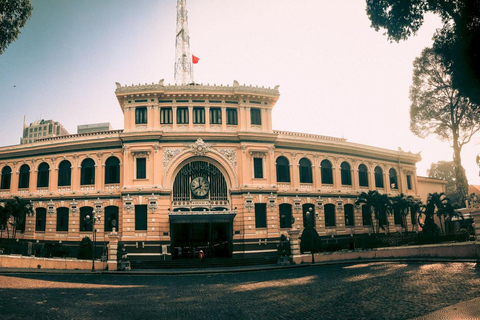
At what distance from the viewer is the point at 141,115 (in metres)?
32.2

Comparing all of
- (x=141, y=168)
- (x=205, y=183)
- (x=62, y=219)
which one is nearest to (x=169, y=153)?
(x=141, y=168)

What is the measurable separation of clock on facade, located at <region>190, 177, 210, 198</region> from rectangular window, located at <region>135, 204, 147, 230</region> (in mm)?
4489

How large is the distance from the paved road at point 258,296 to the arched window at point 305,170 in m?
16.5

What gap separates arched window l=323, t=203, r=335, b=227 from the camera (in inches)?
1441

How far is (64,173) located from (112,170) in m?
5.33

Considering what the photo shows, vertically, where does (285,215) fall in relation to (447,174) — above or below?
below

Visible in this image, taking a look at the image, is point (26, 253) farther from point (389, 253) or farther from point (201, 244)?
point (389, 253)

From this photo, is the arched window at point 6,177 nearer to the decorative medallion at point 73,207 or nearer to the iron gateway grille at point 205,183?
the decorative medallion at point 73,207

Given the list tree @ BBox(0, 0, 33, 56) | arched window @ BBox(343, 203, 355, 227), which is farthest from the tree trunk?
tree @ BBox(0, 0, 33, 56)

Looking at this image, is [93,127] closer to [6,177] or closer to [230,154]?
[6,177]

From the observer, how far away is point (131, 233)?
30031mm

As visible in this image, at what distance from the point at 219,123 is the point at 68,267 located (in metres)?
17.3

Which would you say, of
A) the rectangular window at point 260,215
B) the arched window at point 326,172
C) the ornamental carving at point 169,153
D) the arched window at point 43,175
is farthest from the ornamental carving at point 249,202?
the arched window at point 43,175

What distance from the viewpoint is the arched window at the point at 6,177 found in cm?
3638
